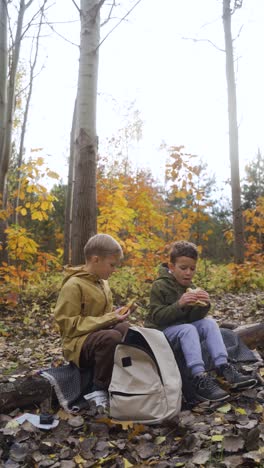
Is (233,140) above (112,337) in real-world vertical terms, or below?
above

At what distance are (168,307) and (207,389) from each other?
729 mm

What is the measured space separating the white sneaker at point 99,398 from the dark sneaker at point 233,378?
32.6 inches

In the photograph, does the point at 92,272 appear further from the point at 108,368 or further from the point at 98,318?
the point at 108,368

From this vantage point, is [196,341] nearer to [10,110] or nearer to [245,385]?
[245,385]

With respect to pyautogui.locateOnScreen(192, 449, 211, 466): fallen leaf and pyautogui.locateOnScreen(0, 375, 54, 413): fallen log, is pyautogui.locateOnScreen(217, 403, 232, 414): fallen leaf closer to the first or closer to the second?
pyautogui.locateOnScreen(192, 449, 211, 466): fallen leaf

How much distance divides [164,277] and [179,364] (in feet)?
2.43

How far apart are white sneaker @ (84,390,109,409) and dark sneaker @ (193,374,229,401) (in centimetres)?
64

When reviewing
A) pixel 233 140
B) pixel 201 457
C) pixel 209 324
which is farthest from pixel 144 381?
pixel 233 140

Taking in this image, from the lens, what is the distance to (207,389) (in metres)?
2.91

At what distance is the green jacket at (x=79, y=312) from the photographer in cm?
318

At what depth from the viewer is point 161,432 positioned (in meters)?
2.63

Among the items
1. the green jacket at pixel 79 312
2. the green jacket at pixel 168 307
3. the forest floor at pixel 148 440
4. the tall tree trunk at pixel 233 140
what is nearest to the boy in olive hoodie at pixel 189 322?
the green jacket at pixel 168 307

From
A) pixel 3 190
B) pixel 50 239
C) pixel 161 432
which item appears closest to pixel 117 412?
pixel 161 432

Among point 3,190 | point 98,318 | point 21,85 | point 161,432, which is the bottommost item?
point 161,432
